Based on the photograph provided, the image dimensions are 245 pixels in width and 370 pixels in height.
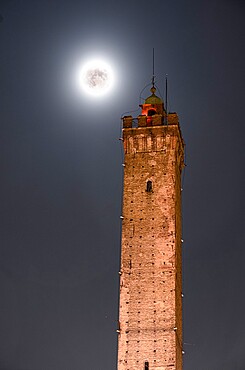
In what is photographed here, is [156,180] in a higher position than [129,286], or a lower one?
higher

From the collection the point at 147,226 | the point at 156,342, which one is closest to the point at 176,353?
the point at 156,342

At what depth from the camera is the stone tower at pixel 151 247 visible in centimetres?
3228

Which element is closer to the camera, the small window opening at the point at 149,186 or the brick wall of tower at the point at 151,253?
the brick wall of tower at the point at 151,253

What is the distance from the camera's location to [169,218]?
34312 mm

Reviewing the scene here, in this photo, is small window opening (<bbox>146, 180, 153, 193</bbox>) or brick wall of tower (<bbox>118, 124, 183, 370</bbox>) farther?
small window opening (<bbox>146, 180, 153, 193</bbox>)

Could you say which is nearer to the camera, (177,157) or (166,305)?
(166,305)

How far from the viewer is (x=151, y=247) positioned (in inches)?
1334

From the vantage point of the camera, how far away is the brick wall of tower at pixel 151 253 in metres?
32.3

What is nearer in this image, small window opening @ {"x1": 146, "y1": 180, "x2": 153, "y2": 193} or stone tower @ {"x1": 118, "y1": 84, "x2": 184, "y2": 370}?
stone tower @ {"x1": 118, "y1": 84, "x2": 184, "y2": 370}

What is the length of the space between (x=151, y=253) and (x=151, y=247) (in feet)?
0.86

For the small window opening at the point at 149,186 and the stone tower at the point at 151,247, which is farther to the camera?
the small window opening at the point at 149,186

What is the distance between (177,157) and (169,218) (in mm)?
3439

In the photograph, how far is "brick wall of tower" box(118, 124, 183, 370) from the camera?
32.3 m

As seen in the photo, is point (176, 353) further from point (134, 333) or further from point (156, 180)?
point (156, 180)
